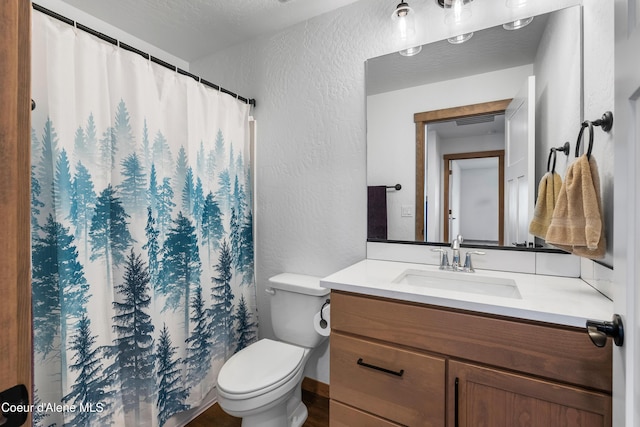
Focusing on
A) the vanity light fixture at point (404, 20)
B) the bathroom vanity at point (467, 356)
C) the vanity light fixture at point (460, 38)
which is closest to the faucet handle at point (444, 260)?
the bathroom vanity at point (467, 356)

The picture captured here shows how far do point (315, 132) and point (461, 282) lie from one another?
1.17m

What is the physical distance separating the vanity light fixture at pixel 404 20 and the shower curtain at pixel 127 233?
107cm

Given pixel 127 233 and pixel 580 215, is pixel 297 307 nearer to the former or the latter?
pixel 127 233

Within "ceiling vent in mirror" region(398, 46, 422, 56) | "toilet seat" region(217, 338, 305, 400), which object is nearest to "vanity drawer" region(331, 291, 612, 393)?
"toilet seat" region(217, 338, 305, 400)

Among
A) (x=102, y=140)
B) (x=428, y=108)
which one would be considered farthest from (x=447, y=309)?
(x=102, y=140)

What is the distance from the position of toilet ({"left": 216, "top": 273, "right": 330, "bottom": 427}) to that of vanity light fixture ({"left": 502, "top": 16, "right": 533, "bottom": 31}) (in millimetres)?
1553

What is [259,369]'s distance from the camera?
1.44 meters

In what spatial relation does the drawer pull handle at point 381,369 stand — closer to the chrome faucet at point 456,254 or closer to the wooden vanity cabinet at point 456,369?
the wooden vanity cabinet at point 456,369

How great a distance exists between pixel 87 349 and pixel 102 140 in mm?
880

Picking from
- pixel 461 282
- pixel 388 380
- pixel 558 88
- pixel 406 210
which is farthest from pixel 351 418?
pixel 558 88

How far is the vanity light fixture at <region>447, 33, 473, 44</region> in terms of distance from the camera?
1438mm

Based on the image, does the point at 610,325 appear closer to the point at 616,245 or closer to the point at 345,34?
the point at 616,245

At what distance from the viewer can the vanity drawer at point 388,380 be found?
3.28 feet

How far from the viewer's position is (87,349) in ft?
4.00
